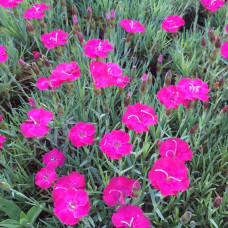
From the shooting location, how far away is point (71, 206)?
3.31 feet

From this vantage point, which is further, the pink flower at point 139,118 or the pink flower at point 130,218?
the pink flower at point 139,118

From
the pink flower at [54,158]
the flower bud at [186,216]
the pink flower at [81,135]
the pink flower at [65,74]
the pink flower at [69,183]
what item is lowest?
the pink flower at [54,158]

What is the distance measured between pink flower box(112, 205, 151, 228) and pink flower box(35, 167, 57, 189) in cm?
32

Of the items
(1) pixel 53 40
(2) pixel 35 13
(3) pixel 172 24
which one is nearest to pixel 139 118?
(1) pixel 53 40

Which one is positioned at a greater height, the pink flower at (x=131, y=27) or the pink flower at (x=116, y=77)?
the pink flower at (x=131, y=27)

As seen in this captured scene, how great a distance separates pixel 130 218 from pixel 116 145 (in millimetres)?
302

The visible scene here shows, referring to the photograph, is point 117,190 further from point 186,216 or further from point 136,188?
point 186,216

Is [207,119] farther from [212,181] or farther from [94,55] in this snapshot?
[94,55]

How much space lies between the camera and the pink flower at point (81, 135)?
1226mm

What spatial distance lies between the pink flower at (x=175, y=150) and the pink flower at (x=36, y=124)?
479 millimetres

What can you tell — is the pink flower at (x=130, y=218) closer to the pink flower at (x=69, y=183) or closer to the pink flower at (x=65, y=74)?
the pink flower at (x=69, y=183)

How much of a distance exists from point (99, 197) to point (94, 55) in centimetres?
69

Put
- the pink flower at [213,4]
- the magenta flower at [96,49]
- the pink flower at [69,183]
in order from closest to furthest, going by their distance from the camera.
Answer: the pink flower at [69,183], the magenta flower at [96,49], the pink flower at [213,4]

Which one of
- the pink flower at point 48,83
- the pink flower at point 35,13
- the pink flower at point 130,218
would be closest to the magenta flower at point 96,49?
the pink flower at point 48,83
